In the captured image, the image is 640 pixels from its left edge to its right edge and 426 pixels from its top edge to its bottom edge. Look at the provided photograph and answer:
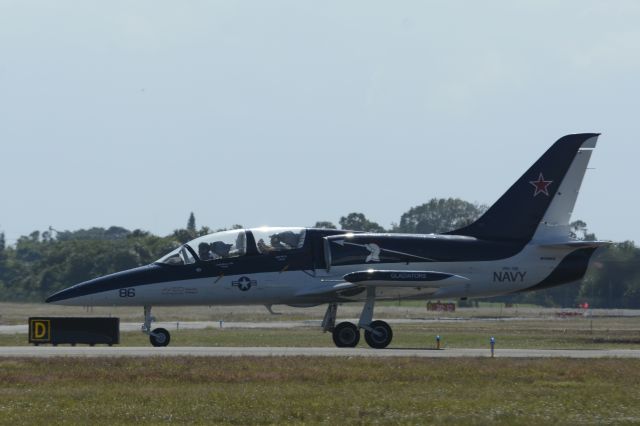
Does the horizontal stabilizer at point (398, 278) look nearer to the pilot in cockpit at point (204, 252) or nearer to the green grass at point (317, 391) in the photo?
the pilot in cockpit at point (204, 252)

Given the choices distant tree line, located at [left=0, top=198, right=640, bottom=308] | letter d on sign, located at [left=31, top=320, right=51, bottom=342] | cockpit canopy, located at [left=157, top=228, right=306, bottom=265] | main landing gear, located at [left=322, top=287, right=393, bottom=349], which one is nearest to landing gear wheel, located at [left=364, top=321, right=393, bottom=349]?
main landing gear, located at [left=322, top=287, right=393, bottom=349]

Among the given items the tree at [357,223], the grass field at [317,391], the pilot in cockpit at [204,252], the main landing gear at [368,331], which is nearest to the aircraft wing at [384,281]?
the main landing gear at [368,331]

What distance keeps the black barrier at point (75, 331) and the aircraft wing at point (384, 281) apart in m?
6.63

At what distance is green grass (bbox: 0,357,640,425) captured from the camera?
60.8 ft

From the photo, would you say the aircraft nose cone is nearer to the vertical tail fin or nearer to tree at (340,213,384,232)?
the vertical tail fin

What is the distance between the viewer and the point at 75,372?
2473 centimetres

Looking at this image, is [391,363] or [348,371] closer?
[348,371]

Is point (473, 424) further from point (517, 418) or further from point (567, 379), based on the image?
point (567, 379)

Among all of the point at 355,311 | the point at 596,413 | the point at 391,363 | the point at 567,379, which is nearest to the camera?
the point at 596,413

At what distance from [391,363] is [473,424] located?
354 inches

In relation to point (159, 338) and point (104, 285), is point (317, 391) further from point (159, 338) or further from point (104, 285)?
point (159, 338)

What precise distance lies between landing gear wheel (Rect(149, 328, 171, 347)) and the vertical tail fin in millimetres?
9882

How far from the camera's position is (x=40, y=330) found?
36000 mm

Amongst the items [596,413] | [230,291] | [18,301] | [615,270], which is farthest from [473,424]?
[18,301]
